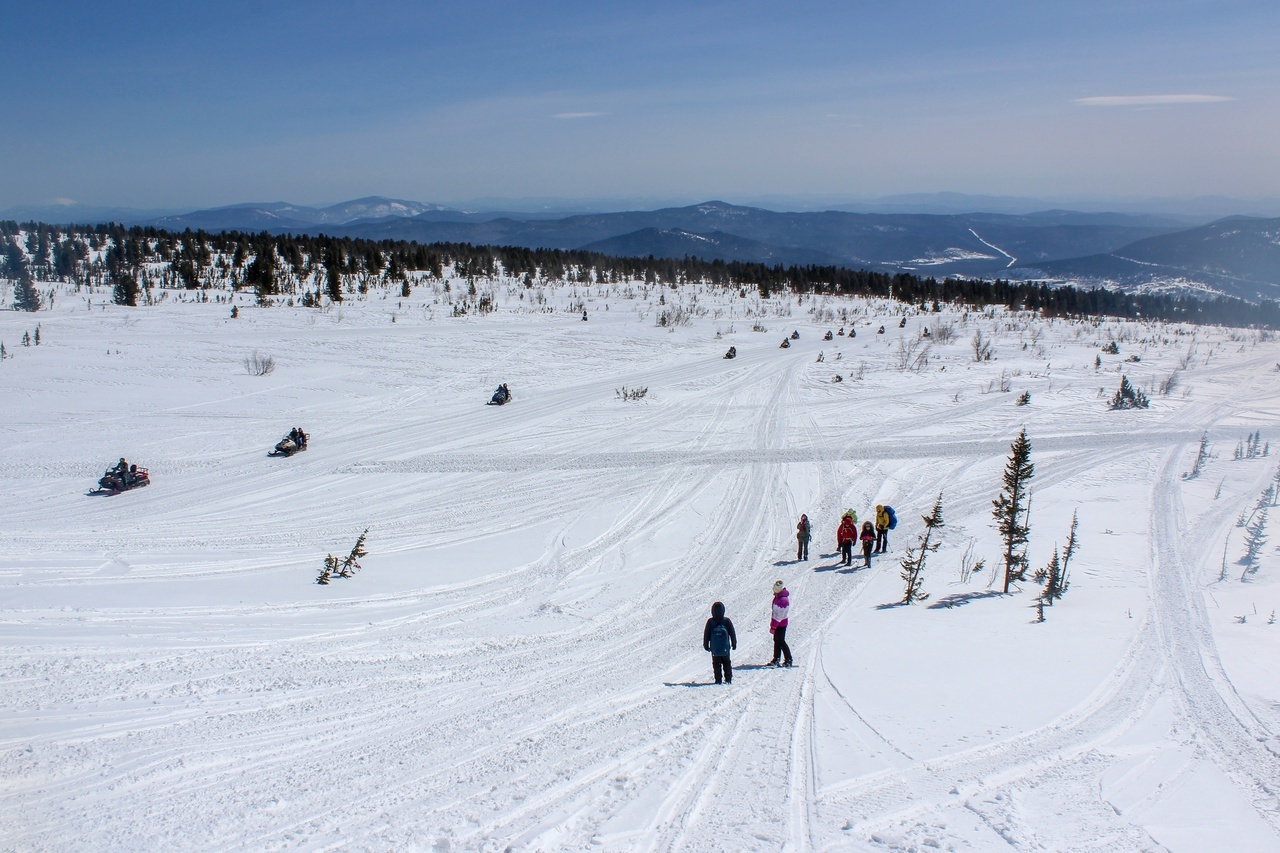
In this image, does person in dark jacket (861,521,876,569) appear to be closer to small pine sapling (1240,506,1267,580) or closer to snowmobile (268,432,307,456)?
small pine sapling (1240,506,1267,580)

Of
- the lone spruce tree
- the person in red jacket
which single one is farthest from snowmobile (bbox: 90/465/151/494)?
the lone spruce tree

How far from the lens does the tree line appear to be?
5231 centimetres

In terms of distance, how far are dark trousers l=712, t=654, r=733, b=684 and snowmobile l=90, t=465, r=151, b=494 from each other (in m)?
15.4

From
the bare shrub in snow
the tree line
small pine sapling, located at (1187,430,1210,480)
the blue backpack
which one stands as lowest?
the blue backpack

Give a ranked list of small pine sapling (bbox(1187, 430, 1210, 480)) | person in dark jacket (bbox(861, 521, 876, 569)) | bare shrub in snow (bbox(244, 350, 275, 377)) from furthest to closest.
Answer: bare shrub in snow (bbox(244, 350, 275, 377)), small pine sapling (bbox(1187, 430, 1210, 480)), person in dark jacket (bbox(861, 521, 876, 569))

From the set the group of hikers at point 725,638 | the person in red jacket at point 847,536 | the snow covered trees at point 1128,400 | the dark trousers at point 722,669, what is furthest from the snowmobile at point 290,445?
the snow covered trees at point 1128,400

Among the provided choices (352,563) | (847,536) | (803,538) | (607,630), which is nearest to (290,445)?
(352,563)

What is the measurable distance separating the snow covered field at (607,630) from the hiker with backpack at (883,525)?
1.61 feet

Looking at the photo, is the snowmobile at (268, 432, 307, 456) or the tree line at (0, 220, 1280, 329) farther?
the tree line at (0, 220, 1280, 329)

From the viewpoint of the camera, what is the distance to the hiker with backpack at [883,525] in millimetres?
14266

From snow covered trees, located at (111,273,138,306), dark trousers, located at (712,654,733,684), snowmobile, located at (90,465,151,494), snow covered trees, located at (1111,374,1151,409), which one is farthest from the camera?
snow covered trees, located at (111,273,138,306)

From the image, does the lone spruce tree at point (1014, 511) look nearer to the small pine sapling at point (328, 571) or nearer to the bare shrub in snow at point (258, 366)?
the small pine sapling at point (328, 571)

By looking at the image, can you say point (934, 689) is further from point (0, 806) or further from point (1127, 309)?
point (1127, 309)

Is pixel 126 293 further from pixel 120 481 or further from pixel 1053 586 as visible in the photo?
pixel 1053 586
